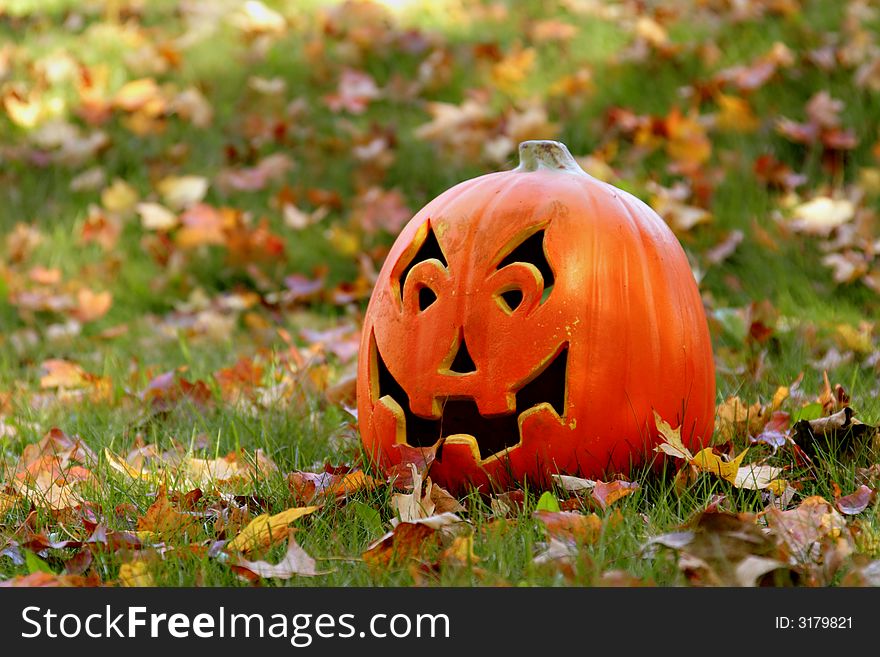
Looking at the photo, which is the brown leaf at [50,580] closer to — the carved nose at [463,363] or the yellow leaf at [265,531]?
the yellow leaf at [265,531]

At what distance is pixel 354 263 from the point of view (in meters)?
4.72

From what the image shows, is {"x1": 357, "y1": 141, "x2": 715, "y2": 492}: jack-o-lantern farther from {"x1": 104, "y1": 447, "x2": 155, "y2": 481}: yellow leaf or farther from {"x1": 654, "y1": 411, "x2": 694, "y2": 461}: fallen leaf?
{"x1": 104, "y1": 447, "x2": 155, "y2": 481}: yellow leaf

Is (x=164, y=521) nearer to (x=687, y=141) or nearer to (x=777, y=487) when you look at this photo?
(x=777, y=487)

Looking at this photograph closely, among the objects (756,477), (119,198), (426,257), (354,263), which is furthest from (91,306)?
(756,477)

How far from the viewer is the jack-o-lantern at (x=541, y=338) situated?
2.23m

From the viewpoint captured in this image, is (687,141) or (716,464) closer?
(716,464)

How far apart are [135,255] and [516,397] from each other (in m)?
2.98

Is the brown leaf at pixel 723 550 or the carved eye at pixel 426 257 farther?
the carved eye at pixel 426 257

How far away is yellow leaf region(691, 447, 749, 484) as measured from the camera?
2.17m

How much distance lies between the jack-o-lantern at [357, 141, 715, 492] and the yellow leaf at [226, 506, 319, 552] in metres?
0.35

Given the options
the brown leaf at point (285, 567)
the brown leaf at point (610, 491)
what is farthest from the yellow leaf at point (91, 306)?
the brown leaf at point (610, 491)

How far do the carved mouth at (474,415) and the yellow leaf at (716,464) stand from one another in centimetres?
29

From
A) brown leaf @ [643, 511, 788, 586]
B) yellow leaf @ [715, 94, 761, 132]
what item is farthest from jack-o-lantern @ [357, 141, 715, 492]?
yellow leaf @ [715, 94, 761, 132]

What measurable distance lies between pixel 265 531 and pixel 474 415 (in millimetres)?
580
